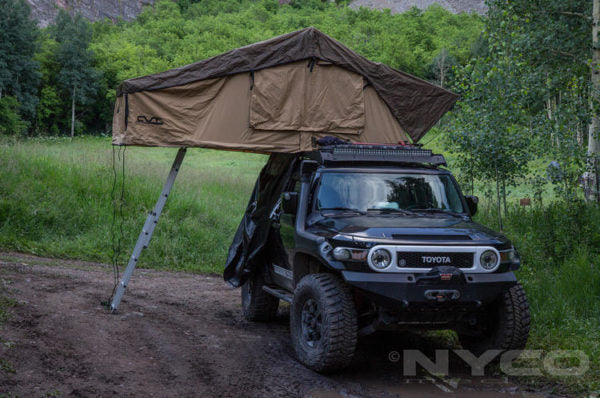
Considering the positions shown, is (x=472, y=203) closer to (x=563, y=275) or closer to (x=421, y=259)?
(x=421, y=259)

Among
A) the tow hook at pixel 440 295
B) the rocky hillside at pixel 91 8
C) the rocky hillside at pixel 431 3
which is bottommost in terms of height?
the tow hook at pixel 440 295

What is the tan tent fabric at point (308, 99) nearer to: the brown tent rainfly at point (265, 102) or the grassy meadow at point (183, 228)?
the brown tent rainfly at point (265, 102)

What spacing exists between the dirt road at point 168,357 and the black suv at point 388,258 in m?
0.45

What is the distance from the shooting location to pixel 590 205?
10.0m

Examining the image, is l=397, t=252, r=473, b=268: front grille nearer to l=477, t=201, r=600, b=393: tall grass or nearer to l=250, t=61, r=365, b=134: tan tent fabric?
l=477, t=201, r=600, b=393: tall grass

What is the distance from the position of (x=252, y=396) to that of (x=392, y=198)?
2707 millimetres

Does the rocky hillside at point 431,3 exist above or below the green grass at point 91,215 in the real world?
above

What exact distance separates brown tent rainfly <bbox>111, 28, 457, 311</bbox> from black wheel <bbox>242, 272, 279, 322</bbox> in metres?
1.63

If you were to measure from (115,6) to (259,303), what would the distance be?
535 ft

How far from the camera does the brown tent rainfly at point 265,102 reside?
25.1 feet

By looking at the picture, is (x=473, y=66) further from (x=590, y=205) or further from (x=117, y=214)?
(x=117, y=214)

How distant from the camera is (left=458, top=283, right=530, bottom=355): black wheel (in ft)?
19.0

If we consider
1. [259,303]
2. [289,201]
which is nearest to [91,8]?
[259,303]

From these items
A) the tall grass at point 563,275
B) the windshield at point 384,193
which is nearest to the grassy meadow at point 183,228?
the tall grass at point 563,275
